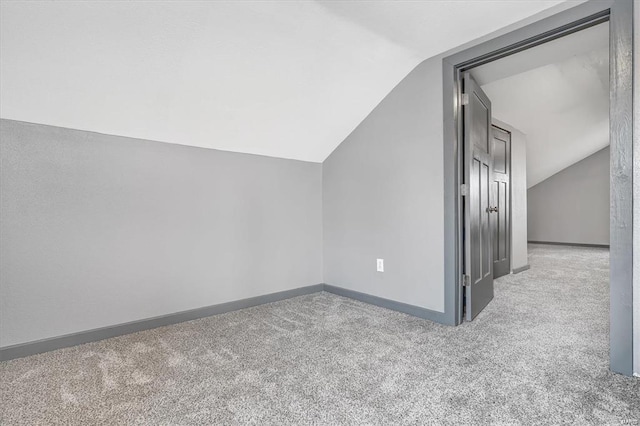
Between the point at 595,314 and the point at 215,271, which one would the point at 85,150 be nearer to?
the point at 215,271

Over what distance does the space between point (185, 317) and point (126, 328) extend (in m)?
0.39

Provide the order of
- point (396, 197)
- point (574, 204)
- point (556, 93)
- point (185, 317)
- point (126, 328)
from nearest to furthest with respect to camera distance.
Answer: point (126, 328) → point (185, 317) → point (396, 197) → point (556, 93) → point (574, 204)

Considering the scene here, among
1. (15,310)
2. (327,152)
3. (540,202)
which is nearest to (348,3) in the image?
(327,152)

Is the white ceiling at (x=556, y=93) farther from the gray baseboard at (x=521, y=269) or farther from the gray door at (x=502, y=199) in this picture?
the gray baseboard at (x=521, y=269)

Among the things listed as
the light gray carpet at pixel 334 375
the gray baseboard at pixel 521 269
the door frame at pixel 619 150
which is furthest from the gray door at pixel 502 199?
the door frame at pixel 619 150

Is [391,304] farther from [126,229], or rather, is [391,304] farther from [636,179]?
[126,229]

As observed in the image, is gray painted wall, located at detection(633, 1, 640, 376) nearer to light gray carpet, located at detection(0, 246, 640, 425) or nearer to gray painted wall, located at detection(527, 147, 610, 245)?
light gray carpet, located at detection(0, 246, 640, 425)

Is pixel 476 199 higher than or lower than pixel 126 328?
higher

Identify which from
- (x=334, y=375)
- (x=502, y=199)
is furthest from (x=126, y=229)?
(x=502, y=199)

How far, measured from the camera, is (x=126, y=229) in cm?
226

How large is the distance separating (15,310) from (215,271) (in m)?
1.20

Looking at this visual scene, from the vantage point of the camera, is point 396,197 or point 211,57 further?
point 396,197

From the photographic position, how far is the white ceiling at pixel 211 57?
5.40ft

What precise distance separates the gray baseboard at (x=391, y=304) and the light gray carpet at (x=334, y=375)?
0.27 feet
